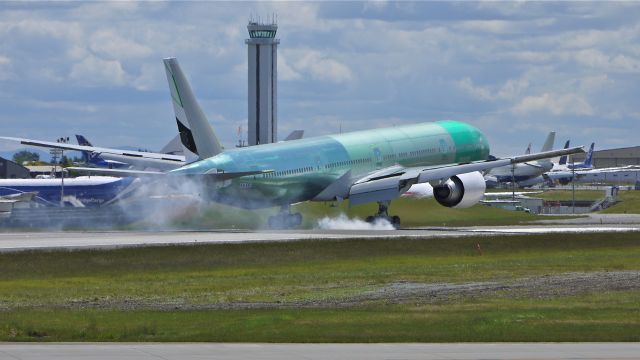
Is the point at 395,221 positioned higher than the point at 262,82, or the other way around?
the point at 262,82

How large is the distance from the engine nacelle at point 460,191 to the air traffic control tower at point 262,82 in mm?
115963

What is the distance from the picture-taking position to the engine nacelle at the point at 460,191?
68.2 meters

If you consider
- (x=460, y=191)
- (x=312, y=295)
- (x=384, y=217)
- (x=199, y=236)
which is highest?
(x=460, y=191)

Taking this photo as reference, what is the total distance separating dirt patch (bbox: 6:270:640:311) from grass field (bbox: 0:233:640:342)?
8cm

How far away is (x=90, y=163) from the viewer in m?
139

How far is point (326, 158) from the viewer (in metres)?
67.5

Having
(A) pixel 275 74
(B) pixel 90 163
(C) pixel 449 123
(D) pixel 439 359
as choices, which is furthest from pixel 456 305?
(A) pixel 275 74

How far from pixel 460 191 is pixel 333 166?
6.72 m

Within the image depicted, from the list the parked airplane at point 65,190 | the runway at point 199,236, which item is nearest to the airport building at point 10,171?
the parked airplane at point 65,190

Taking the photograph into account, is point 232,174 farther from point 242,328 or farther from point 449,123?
point 242,328

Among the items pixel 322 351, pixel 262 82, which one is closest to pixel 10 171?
pixel 262 82

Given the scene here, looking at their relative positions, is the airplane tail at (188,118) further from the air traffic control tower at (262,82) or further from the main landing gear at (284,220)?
the air traffic control tower at (262,82)

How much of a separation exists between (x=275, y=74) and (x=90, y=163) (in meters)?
56.0

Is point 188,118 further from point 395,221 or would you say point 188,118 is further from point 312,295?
point 312,295
